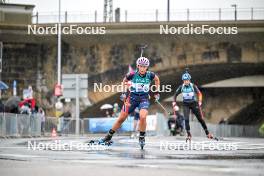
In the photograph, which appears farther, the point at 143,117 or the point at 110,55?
the point at 110,55

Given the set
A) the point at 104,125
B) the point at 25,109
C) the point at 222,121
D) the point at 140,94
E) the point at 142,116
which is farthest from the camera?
the point at 222,121

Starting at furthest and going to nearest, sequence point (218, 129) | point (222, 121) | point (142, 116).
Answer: point (222, 121) < point (218, 129) < point (142, 116)

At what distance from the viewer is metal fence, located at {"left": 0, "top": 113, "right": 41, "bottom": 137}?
21047 millimetres

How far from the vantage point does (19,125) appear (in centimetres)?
2306

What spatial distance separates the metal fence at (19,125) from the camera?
21.0 metres

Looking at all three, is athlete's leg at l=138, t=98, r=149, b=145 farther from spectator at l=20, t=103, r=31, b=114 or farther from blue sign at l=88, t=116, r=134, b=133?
blue sign at l=88, t=116, r=134, b=133

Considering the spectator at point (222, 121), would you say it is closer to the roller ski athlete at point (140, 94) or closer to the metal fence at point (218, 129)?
the metal fence at point (218, 129)

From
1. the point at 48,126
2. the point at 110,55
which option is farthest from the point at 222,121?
the point at 48,126

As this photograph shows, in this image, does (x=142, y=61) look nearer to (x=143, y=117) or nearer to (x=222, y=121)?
(x=143, y=117)

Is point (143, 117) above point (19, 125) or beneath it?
above

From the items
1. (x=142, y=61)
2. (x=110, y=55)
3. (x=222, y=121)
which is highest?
(x=110, y=55)

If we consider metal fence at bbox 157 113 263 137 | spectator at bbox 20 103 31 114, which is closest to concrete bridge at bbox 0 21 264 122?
metal fence at bbox 157 113 263 137

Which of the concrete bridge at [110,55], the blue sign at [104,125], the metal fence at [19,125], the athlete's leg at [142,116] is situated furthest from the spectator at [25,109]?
the concrete bridge at [110,55]

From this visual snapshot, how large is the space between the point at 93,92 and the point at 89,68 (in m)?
1.56
